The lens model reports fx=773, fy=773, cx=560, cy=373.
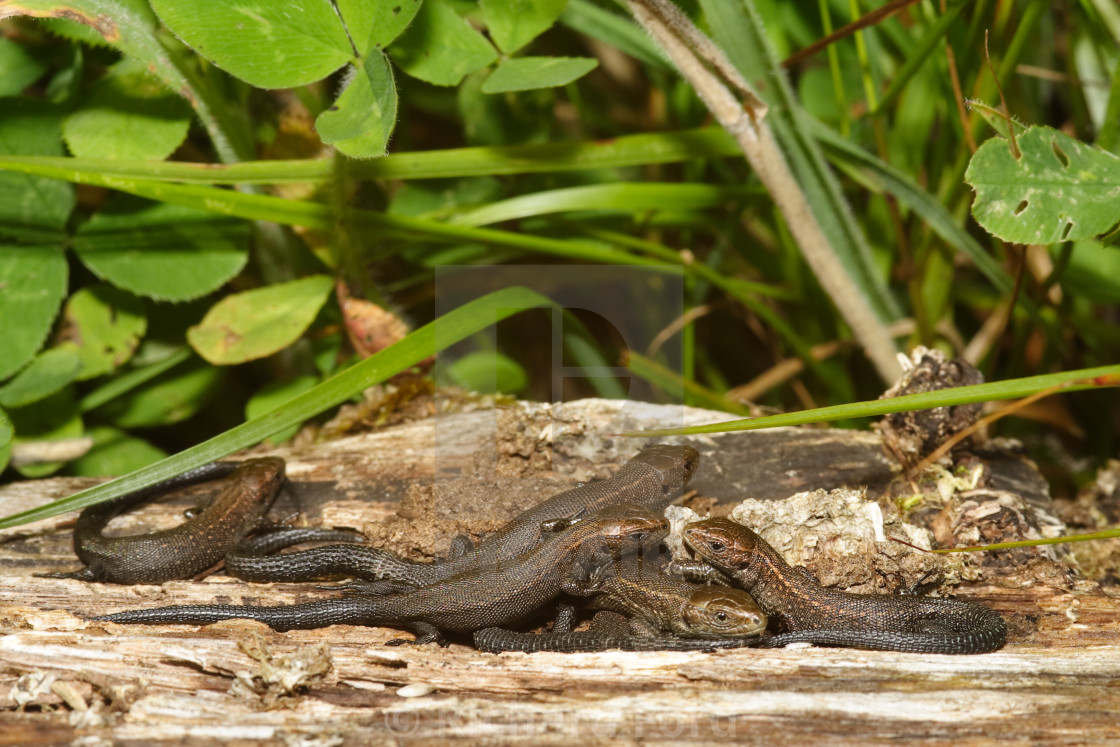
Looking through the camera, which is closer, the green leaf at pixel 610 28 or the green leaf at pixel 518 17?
the green leaf at pixel 518 17

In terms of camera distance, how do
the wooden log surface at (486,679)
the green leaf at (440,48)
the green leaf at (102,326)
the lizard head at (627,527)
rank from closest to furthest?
the wooden log surface at (486,679), the lizard head at (627,527), the green leaf at (440,48), the green leaf at (102,326)

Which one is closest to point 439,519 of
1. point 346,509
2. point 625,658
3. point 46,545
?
point 346,509

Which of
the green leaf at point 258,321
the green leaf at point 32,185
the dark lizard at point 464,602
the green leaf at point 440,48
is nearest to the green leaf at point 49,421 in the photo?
the green leaf at point 258,321

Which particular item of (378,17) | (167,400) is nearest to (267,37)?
(378,17)

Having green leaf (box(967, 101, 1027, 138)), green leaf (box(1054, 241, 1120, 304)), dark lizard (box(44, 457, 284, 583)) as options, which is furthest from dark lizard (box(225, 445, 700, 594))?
green leaf (box(1054, 241, 1120, 304))

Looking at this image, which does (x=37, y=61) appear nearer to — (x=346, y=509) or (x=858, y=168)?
(x=346, y=509)

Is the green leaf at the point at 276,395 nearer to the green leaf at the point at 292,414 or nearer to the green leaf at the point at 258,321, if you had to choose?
the green leaf at the point at 258,321

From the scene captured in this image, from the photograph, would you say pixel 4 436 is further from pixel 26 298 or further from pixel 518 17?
pixel 518 17
